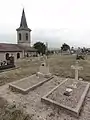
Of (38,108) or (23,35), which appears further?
(23,35)

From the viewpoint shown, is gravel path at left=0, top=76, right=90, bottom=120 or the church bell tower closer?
gravel path at left=0, top=76, right=90, bottom=120

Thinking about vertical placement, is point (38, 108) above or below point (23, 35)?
below

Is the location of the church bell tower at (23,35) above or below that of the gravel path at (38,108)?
above

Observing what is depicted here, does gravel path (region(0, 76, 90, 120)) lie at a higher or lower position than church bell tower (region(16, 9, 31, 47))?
lower

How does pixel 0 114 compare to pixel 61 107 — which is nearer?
pixel 0 114

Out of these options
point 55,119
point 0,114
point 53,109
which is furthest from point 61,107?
point 0,114

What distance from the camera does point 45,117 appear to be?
4203 mm

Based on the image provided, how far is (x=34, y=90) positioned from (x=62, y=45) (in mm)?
63513

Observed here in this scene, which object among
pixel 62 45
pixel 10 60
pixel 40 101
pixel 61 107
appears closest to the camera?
pixel 61 107

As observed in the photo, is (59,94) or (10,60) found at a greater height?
(10,60)

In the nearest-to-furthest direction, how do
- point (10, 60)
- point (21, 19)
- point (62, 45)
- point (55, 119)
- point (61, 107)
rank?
1. point (55, 119)
2. point (61, 107)
3. point (10, 60)
4. point (21, 19)
5. point (62, 45)

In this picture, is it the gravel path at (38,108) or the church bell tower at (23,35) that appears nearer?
the gravel path at (38,108)

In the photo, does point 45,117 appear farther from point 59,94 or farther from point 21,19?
point 21,19

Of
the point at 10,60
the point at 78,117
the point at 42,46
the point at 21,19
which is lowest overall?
the point at 78,117
